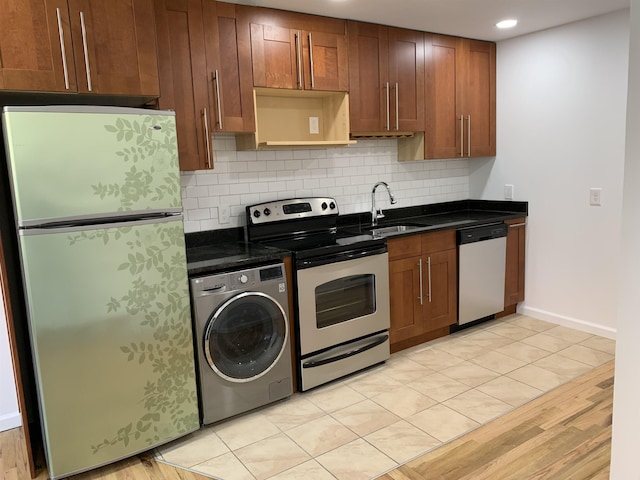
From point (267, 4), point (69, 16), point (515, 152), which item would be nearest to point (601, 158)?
point (515, 152)

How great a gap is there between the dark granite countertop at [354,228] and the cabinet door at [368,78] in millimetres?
765

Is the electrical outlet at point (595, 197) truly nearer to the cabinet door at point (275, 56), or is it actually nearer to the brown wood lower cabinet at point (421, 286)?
the brown wood lower cabinet at point (421, 286)

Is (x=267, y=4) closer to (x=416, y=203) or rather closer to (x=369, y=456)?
(x=416, y=203)

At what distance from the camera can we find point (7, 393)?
2779mm

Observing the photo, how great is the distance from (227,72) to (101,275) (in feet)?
4.69

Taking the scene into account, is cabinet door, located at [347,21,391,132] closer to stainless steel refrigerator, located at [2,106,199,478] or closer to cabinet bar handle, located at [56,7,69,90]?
stainless steel refrigerator, located at [2,106,199,478]

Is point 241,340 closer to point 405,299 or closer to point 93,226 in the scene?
point 93,226

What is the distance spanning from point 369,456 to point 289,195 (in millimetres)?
1873

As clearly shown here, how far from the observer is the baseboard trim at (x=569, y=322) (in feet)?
12.2

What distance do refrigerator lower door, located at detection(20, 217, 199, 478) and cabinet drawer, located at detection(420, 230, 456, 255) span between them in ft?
6.09

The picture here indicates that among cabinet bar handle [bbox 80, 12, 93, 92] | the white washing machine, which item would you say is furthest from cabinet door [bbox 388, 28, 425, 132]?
cabinet bar handle [bbox 80, 12, 93, 92]

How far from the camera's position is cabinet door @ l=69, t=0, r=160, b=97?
86.4 inches

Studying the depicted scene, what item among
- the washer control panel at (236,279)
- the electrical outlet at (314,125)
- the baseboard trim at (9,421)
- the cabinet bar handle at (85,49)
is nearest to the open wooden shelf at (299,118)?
the electrical outlet at (314,125)

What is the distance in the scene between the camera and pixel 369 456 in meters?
2.39
